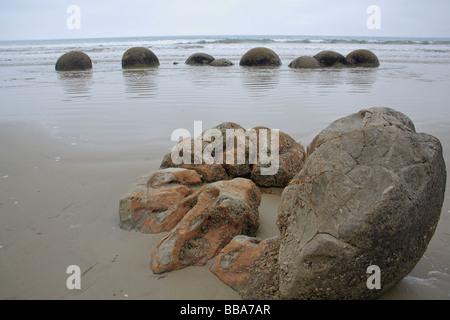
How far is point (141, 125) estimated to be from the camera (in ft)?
22.6

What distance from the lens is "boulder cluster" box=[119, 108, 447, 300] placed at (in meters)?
2.22

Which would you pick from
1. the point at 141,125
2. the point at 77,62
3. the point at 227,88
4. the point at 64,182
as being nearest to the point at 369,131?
the point at 64,182

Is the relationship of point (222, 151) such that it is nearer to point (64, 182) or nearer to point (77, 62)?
point (64, 182)

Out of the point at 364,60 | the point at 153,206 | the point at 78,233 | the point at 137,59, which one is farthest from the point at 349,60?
the point at 78,233

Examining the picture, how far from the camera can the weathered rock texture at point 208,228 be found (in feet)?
9.52

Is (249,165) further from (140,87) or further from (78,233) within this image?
(140,87)

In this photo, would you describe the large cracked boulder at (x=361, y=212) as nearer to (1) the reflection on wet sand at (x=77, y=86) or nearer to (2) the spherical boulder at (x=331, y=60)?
(1) the reflection on wet sand at (x=77, y=86)

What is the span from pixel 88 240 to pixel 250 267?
1.51 meters

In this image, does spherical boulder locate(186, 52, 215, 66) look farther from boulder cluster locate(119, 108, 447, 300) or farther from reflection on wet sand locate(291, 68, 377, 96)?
boulder cluster locate(119, 108, 447, 300)

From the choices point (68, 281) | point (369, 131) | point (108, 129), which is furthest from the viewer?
point (108, 129)

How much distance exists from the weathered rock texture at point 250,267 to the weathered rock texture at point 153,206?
0.76 metres

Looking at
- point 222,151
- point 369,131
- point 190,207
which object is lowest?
point 190,207

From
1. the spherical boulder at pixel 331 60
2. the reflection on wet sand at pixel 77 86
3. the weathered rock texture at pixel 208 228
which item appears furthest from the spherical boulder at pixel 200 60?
the weathered rock texture at pixel 208 228

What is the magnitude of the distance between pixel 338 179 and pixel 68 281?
2.07m
